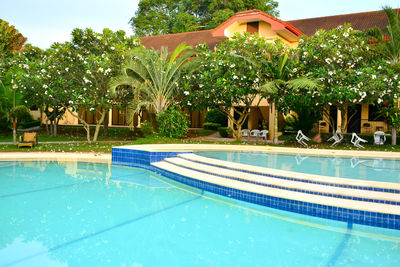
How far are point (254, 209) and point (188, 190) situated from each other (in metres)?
1.84

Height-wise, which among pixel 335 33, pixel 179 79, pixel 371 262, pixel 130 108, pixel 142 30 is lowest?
pixel 371 262

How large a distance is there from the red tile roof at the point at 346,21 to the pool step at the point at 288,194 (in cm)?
1778

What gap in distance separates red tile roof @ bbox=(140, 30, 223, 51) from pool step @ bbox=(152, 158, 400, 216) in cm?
1800

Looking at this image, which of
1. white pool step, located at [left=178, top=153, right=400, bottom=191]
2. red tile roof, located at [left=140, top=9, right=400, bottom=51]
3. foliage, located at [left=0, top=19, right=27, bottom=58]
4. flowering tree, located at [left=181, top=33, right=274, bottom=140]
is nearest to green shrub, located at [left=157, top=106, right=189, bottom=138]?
flowering tree, located at [left=181, top=33, right=274, bottom=140]

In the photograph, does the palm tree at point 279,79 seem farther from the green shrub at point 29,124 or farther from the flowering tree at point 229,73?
the green shrub at point 29,124

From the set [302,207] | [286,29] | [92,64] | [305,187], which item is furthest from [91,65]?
[286,29]

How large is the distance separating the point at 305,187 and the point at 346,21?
2016cm

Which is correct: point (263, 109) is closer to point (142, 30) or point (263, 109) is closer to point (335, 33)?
point (335, 33)

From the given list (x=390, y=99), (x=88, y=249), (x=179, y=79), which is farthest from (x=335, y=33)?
(x=88, y=249)

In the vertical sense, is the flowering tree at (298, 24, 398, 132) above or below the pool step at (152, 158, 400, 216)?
above

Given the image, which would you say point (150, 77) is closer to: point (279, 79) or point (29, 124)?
point (279, 79)

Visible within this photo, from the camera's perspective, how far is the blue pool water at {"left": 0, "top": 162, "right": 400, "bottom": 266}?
3.89 meters

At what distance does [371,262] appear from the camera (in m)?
3.86

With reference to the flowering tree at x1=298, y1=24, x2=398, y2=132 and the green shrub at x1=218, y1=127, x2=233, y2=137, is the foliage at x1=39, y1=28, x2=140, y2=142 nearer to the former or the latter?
the green shrub at x1=218, y1=127, x2=233, y2=137
